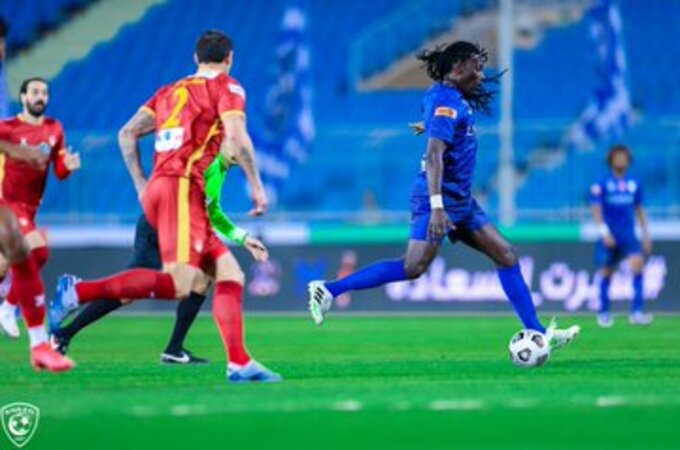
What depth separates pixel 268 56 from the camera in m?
34.5

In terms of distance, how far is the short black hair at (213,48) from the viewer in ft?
38.3

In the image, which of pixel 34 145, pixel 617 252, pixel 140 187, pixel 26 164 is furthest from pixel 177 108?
pixel 617 252

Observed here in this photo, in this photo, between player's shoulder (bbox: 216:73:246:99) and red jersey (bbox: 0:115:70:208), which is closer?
player's shoulder (bbox: 216:73:246:99)

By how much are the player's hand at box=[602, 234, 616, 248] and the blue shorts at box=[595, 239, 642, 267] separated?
0.06 m

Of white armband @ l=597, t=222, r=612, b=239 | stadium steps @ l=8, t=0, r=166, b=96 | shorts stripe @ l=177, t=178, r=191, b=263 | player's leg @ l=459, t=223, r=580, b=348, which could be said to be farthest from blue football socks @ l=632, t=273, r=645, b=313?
stadium steps @ l=8, t=0, r=166, b=96

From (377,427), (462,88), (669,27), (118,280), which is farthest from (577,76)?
(377,427)

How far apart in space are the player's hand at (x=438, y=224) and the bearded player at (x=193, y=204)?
Answer: 1904 mm

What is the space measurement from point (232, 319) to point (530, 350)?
8.53 feet

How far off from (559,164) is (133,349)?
14.3 metres

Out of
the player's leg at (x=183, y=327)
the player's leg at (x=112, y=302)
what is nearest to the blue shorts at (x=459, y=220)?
the player's leg at (x=183, y=327)

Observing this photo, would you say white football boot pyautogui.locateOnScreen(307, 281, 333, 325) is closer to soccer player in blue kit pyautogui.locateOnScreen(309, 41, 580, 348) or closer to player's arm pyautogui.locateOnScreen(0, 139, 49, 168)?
soccer player in blue kit pyautogui.locateOnScreen(309, 41, 580, 348)

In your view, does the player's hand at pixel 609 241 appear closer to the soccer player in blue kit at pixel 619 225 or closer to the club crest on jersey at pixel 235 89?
the soccer player in blue kit at pixel 619 225

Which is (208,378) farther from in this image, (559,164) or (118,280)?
(559,164)

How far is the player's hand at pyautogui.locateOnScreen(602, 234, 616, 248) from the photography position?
72.3ft
